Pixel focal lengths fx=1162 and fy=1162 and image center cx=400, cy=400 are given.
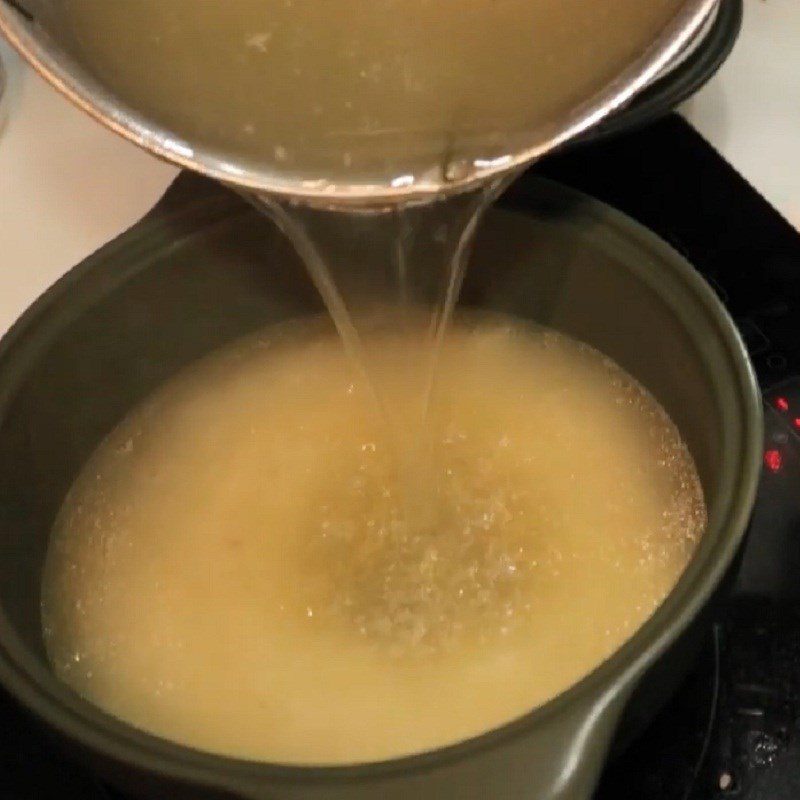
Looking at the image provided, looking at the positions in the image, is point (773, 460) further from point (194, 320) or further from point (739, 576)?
point (194, 320)

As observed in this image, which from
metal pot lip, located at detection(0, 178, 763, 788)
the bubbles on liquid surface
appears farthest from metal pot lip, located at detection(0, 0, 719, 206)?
the bubbles on liquid surface

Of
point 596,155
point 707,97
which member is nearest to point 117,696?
point 596,155

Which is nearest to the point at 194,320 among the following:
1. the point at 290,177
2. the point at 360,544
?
the point at 360,544

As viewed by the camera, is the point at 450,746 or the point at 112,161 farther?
the point at 112,161

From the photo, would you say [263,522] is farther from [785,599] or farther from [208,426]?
[785,599]

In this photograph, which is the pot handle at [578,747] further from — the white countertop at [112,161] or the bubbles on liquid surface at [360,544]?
the white countertop at [112,161]

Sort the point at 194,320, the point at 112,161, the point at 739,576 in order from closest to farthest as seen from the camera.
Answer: the point at 739,576 < the point at 194,320 < the point at 112,161
